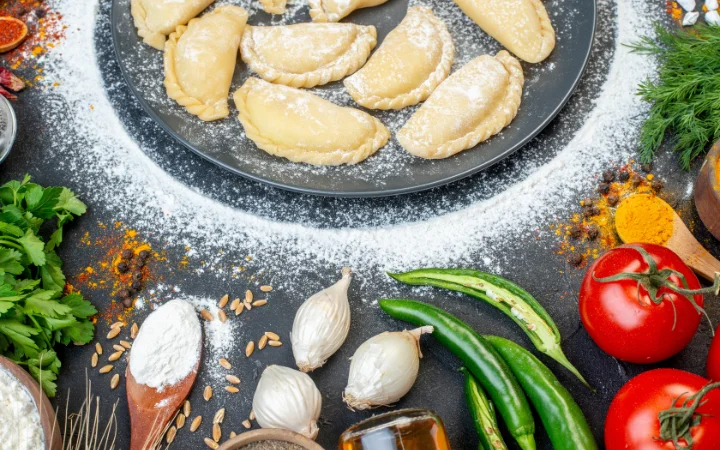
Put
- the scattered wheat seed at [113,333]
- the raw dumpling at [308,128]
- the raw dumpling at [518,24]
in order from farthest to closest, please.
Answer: the raw dumpling at [518,24] → the raw dumpling at [308,128] → the scattered wheat seed at [113,333]

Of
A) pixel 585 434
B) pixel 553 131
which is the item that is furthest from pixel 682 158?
pixel 585 434

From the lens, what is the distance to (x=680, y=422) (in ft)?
6.95

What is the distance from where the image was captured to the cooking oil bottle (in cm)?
228

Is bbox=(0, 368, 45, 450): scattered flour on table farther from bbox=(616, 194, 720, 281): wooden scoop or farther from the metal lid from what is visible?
bbox=(616, 194, 720, 281): wooden scoop

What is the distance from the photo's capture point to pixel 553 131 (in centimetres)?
312

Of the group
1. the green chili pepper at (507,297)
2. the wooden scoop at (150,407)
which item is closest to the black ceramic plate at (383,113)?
the green chili pepper at (507,297)

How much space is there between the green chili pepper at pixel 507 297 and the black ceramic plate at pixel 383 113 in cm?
36

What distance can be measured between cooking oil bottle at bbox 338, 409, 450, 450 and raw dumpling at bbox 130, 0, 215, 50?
1.96 meters

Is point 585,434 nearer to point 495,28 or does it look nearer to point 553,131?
point 553,131

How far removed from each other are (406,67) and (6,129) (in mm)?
1797

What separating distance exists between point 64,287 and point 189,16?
1.38m

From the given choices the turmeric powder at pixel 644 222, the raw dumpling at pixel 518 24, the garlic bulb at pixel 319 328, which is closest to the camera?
the garlic bulb at pixel 319 328

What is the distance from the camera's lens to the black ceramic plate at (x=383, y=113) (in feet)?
9.31

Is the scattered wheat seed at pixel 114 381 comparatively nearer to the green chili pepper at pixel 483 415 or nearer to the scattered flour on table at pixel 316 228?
the scattered flour on table at pixel 316 228
